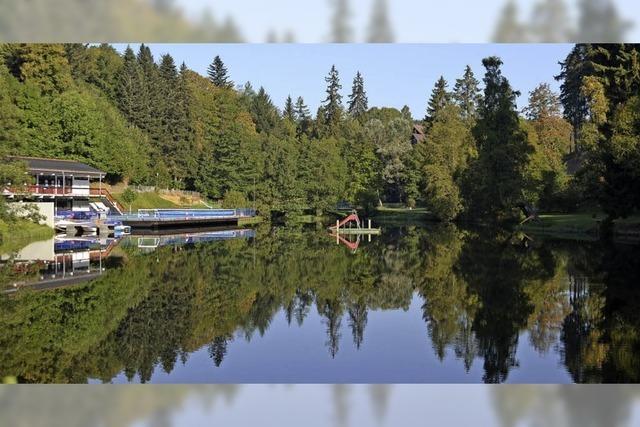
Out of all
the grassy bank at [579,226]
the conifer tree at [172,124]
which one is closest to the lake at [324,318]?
the grassy bank at [579,226]

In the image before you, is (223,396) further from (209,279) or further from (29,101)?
(29,101)

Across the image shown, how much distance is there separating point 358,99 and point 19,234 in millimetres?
63767

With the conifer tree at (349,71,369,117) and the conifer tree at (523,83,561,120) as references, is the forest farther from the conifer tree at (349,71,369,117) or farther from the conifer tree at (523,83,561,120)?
the conifer tree at (349,71,369,117)

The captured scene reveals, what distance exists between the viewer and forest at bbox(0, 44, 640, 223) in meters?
32.3

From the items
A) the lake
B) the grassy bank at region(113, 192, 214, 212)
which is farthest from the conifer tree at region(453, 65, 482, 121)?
the lake

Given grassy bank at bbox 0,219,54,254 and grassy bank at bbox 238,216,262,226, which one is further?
grassy bank at bbox 238,216,262,226

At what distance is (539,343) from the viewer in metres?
10.4

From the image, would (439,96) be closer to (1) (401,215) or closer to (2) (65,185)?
(1) (401,215)

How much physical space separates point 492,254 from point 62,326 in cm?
1508

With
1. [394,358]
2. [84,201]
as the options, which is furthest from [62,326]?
[84,201]

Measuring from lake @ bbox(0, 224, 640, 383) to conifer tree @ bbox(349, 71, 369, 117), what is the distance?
65353mm

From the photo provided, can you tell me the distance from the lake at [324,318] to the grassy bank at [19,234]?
14.3 ft

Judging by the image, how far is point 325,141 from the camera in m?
53.2

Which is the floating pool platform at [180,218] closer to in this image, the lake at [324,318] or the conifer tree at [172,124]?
the conifer tree at [172,124]
